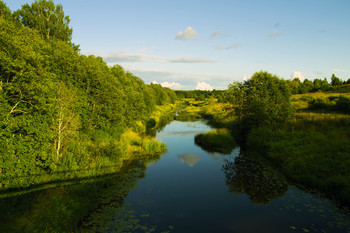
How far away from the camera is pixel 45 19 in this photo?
4231 centimetres

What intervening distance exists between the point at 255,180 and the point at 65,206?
1942 centimetres

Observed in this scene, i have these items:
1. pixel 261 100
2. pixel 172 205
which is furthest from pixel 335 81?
pixel 172 205

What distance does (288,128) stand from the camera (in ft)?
124

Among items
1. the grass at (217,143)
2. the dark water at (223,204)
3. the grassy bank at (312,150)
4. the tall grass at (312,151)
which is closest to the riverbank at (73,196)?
the dark water at (223,204)

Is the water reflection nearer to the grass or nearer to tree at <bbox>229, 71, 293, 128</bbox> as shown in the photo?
the grass

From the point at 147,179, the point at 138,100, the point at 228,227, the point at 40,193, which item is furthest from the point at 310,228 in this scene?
the point at 138,100

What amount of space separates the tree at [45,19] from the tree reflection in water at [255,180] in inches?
1681

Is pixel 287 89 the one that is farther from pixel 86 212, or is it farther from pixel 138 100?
pixel 86 212

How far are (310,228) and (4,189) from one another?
22.2 m

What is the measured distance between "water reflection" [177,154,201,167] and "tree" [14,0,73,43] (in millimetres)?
35429

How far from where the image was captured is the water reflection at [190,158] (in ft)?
103

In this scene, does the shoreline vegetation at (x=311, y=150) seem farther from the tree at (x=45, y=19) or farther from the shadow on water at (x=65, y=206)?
the tree at (x=45, y=19)

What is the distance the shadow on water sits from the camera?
1316 centimetres

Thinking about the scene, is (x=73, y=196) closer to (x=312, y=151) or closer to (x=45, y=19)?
(x=312, y=151)
